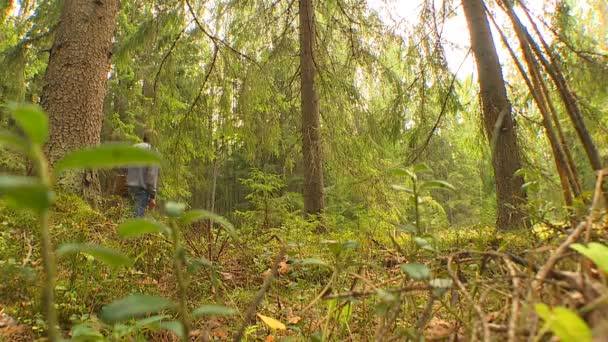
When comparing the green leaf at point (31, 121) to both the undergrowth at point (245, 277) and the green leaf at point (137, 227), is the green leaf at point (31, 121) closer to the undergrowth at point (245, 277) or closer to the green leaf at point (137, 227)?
the green leaf at point (137, 227)

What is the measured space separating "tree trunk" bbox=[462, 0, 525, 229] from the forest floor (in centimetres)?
79

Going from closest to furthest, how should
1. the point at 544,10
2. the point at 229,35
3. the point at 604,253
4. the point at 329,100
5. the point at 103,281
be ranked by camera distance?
the point at 604,253 → the point at 103,281 → the point at 544,10 → the point at 329,100 → the point at 229,35

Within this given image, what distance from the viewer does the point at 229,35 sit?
668 cm

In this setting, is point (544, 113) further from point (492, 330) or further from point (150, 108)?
point (150, 108)

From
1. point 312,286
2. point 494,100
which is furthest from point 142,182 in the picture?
point 494,100

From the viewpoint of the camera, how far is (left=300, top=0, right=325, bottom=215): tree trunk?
593cm

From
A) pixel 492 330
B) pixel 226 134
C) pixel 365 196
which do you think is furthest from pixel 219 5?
pixel 492 330

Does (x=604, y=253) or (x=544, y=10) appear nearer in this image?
(x=604, y=253)

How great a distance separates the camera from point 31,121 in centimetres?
44

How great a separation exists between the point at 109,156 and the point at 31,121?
9 centimetres

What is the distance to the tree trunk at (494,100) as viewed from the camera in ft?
11.0

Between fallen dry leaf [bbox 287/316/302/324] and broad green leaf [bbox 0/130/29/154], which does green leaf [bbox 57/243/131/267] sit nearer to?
broad green leaf [bbox 0/130/29/154]

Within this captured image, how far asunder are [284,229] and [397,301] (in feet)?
10.0

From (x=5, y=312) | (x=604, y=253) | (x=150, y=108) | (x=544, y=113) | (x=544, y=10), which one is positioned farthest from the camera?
(x=150, y=108)
